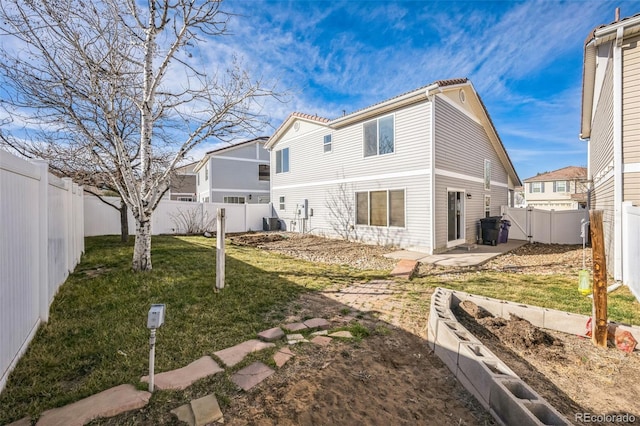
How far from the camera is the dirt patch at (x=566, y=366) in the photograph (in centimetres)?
237

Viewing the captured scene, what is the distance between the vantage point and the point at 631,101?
5.95 meters

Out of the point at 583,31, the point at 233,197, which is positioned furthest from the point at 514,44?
the point at 233,197

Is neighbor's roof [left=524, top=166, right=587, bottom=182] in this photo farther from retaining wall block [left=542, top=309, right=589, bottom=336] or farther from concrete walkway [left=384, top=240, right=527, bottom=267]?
retaining wall block [left=542, top=309, right=589, bottom=336]

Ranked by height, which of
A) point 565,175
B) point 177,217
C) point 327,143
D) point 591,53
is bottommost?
point 177,217

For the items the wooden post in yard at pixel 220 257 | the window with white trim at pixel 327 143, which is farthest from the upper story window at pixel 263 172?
the wooden post in yard at pixel 220 257

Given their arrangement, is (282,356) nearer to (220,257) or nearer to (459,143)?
(220,257)

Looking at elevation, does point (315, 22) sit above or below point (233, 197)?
above

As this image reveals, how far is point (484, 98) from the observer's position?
41.7 ft

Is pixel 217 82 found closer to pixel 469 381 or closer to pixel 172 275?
pixel 172 275

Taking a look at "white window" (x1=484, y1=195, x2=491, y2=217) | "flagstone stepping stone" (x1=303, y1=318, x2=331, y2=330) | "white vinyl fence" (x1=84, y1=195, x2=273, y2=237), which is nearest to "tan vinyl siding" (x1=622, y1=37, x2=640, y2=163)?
"flagstone stepping stone" (x1=303, y1=318, x2=331, y2=330)

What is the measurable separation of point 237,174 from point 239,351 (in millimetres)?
21309

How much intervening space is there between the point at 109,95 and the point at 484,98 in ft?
45.0

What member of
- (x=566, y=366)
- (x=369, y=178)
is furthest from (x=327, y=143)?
(x=566, y=366)

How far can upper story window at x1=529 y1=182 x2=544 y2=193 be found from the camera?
35.7 meters
